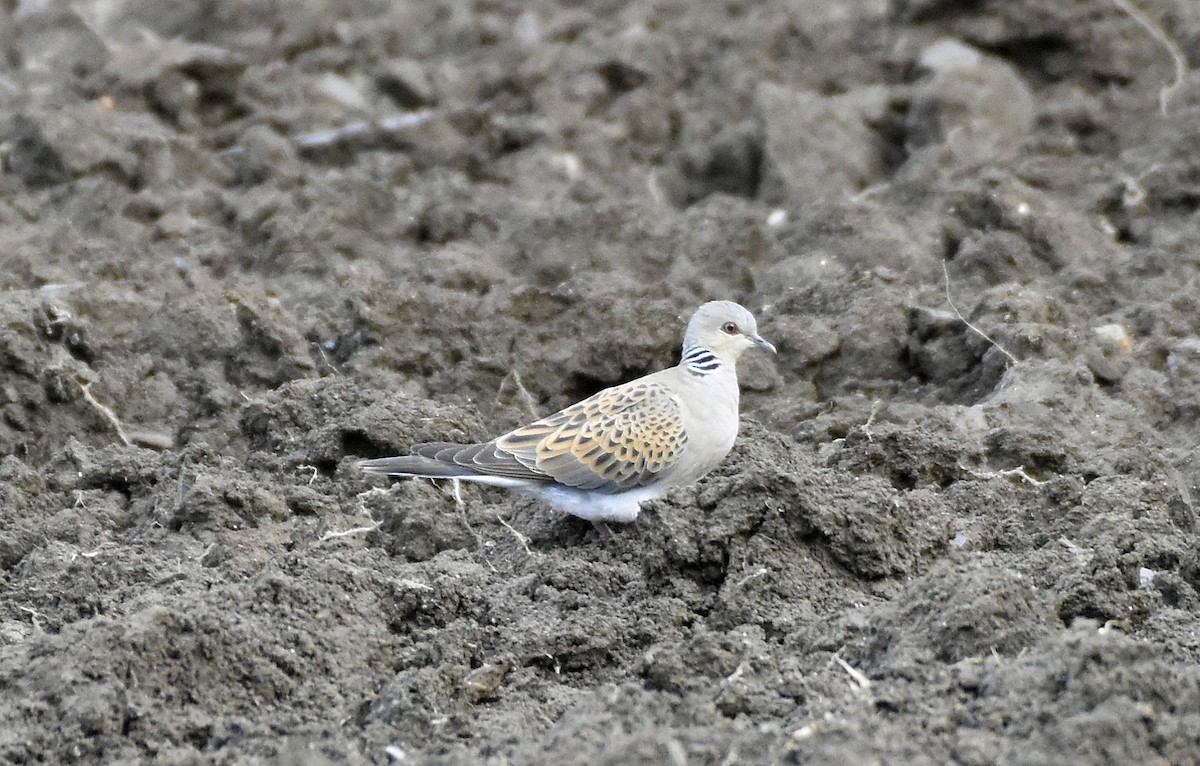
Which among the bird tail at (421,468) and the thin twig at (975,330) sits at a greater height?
the bird tail at (421,468)

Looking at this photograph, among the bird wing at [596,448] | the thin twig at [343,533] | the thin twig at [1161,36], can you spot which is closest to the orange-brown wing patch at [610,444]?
A: the bird wing at [596,448]

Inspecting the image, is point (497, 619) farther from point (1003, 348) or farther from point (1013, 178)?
point (1013, 178)

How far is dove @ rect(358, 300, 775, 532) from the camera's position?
5508 mm

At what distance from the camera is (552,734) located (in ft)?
12.9

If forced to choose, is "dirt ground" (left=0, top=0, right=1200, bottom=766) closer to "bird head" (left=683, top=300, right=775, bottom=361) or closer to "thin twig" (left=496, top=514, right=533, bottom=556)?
"thin twig" (left=496, top=514, right=533, bottom=556)

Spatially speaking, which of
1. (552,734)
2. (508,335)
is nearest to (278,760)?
(552,734)

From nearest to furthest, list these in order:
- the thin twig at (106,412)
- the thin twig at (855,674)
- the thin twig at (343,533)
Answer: the thin twig at (855,674), the thin twig at (343,533), the thin twig at (106,412)

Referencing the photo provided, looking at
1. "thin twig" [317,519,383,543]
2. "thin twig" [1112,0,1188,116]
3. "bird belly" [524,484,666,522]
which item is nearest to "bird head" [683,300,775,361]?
"bird belly" [524,484,666,522]

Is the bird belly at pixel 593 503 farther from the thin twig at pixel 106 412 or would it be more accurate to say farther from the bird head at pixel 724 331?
the thin twig at pixel 106 412

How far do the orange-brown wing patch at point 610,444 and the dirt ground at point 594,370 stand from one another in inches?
10.0

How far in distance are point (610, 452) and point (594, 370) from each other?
4.05 feet

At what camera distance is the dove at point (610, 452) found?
18.1 ft

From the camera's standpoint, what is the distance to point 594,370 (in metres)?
6.79

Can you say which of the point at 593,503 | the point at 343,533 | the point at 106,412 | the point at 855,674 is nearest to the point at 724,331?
the point at 593,503
